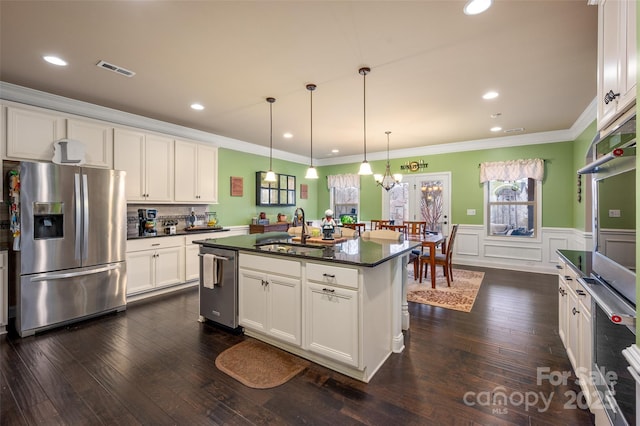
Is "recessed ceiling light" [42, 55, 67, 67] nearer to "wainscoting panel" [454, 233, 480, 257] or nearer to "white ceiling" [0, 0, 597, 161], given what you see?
"white ceiling" [0, 0, 597, 161]

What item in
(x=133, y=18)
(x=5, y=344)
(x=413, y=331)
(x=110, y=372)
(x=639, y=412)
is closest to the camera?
(x=639, y=412)

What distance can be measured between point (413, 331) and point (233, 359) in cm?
181

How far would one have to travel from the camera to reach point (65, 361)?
239 cm

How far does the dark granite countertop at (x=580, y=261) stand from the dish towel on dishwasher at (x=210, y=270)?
301 centimetres

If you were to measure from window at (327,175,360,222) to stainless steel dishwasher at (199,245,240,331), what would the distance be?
489 centimetres

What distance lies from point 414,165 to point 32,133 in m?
6.54

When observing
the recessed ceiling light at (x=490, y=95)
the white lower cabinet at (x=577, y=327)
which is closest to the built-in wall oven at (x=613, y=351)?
the white lower cabinet at (x=577, y=327)

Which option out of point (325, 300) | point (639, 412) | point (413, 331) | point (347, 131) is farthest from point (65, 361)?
point (347, 131)

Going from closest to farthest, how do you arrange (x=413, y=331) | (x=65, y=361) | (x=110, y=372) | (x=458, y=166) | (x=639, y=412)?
1. (x=639, y=412)
2. (x=110, y=372)
3. (x=65, y=361)
4. (x=413, y=331)
5. (x=458, y=166)

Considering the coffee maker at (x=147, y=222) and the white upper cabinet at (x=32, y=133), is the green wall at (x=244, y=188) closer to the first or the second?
the coffee maker at (x=147, y=222)

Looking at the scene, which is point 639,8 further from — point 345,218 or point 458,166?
point 458,166

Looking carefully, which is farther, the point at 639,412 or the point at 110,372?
the point at 110,372

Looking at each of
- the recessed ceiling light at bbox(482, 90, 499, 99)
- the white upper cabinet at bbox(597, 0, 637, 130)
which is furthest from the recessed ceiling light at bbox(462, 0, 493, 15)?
the recessed ceiling light at bbox(482, 90, 499, 99)

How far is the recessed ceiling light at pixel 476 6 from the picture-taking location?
6.13 ft
